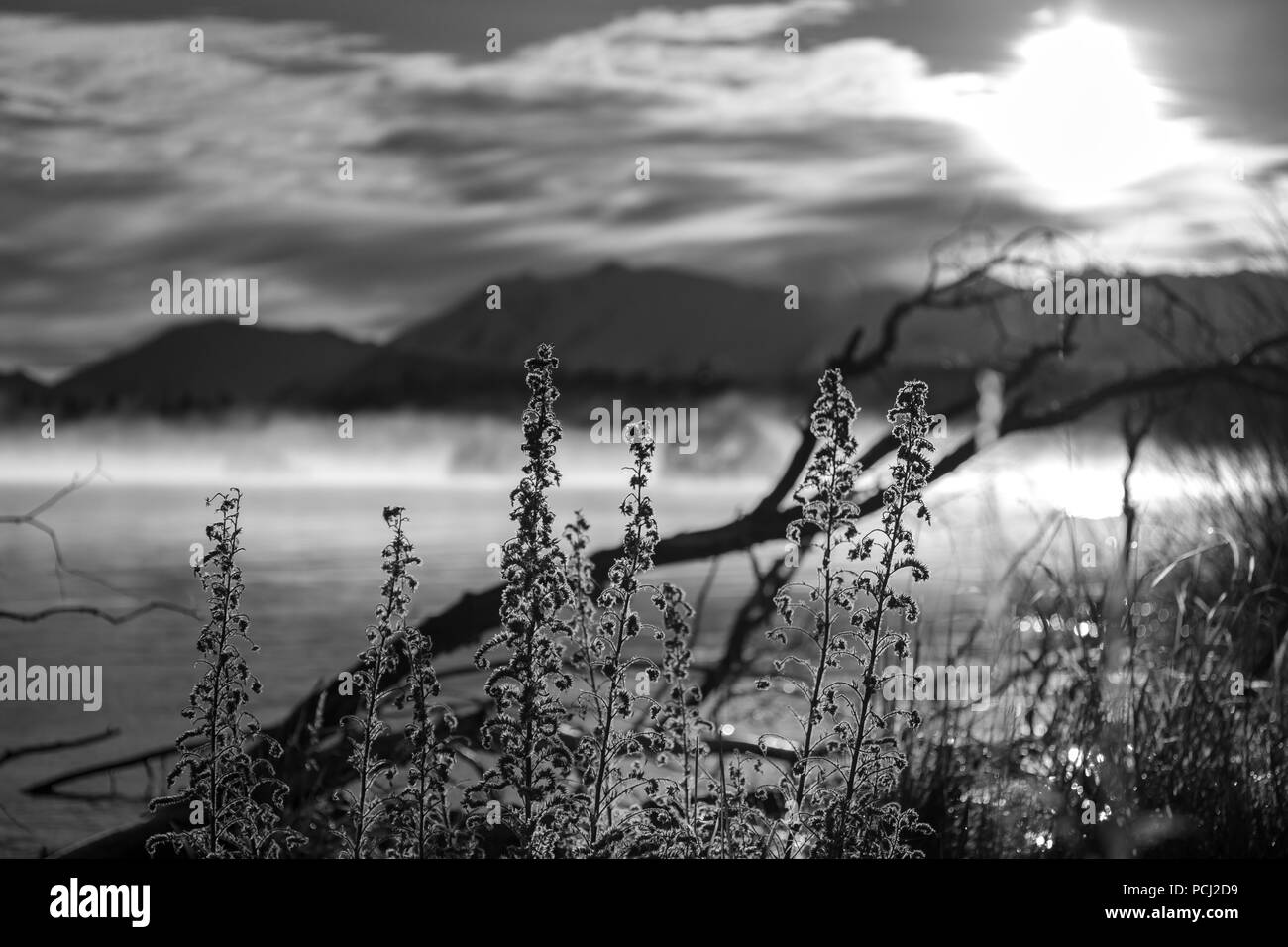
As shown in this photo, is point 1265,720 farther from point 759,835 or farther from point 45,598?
point 45,598

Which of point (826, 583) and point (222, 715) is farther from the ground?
point (826, 583)

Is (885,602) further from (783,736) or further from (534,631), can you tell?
(534,631)

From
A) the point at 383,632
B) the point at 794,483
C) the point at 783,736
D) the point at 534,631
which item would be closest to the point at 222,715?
the point at 383,632

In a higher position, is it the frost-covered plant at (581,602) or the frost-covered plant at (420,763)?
the frost-covered plant at (581,602)

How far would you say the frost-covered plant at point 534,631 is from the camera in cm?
290

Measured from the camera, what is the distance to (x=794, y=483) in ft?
14.9

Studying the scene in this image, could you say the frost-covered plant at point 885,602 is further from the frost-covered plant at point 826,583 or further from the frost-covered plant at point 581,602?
the frost-covered plant at point 581,602

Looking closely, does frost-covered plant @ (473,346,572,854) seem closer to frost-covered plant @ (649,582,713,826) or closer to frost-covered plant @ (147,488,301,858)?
frost-covered plant @ (649,582,713,826)

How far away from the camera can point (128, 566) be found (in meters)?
6.78

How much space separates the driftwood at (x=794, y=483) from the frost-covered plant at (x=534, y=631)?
90cm

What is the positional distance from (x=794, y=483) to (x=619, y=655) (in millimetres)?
1714

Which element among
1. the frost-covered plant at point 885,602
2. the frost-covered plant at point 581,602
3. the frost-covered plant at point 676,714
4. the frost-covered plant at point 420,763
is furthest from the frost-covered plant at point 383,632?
the frost-covered plant at point 885,602
